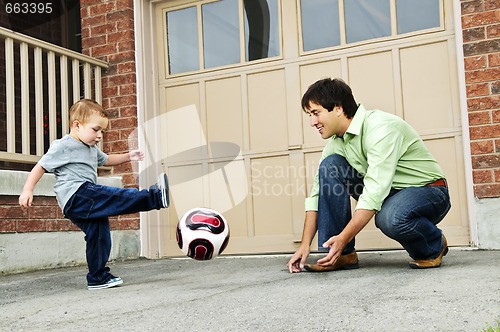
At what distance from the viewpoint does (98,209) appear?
3385mm

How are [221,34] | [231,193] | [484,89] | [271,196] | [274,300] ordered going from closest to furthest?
1. [274,300]
2. [484,89]
3. [271,196]
4. [231,193]
5. [221,34]

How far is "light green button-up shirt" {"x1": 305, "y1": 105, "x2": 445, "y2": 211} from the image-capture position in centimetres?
310

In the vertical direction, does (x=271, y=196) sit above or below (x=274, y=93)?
below

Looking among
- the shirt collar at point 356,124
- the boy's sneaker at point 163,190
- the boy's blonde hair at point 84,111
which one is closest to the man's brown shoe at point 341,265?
the shirt collar at point 356,124

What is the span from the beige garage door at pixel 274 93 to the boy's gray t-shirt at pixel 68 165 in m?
1.78

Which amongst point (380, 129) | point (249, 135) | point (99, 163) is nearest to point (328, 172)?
point (380, 129)

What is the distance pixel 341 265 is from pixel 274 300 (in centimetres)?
102

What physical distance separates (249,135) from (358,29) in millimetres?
1201

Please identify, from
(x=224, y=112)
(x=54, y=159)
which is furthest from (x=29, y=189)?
(x=224, y=112)

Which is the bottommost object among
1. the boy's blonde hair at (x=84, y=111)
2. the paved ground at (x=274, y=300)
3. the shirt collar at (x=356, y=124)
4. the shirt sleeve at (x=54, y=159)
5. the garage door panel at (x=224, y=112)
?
the paved ground at (x=274, y=300)

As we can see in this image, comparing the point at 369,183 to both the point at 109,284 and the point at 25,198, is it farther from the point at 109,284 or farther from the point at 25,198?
the point at 25,198

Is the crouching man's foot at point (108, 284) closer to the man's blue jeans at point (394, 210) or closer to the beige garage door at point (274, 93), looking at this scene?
the man's blue jeans at point (394, 210)

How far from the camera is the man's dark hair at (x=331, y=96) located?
3295mm

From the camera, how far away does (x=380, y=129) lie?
10.4 ft
